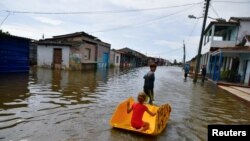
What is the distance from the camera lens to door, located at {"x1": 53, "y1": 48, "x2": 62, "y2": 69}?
86.4ft

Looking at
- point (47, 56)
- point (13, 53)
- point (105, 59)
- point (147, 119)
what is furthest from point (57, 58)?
point (147, 119)

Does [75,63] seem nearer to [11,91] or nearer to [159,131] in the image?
[11,91]

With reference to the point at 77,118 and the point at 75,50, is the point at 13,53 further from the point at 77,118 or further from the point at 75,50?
the point at 77,118

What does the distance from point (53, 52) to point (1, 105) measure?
1926 centimetres

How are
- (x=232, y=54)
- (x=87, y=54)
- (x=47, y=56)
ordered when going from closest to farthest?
(x=232, y=54)
(x=47, y=56)
(x=87, y=54)

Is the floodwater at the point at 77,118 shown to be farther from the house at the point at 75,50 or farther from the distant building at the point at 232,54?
the house at the point at 75,50

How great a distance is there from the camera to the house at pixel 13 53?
54.5ft

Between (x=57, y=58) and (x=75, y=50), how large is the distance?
225 cm

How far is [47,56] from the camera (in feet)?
87.9

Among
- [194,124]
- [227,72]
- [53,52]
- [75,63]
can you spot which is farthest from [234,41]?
[194,124]

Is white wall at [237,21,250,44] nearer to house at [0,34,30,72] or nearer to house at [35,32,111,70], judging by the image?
house at [35,32,111,70]

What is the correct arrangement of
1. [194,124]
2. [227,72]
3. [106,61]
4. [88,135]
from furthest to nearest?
[106,61], [227,72], [194,124], [88,135]

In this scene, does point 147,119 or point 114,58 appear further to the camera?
point 114,58

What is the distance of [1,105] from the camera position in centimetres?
A: 782
